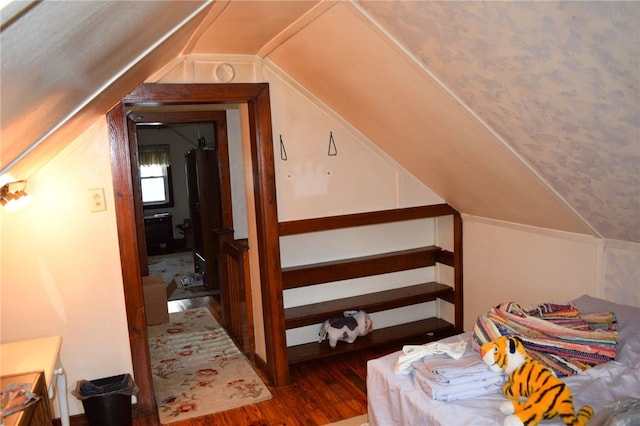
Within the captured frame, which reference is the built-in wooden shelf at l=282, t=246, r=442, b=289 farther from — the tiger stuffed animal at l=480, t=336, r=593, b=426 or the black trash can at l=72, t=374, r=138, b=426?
the tiger stuffed animal at l=480, t=336, r=593, b=426

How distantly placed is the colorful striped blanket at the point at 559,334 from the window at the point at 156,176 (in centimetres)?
754

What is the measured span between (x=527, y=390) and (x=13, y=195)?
92.1 inches

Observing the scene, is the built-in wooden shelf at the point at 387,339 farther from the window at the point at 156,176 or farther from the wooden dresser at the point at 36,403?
the window at the point at 156,176

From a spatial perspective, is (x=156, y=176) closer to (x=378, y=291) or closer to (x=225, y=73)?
(x=378, y=291)

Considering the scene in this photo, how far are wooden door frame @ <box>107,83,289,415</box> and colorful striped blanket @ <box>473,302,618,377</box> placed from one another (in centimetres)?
148

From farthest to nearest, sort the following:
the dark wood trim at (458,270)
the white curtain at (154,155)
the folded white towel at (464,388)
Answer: the white curtain at (154,155)
the dark wood trim at (458,270)
the folded white towel at (464,388)

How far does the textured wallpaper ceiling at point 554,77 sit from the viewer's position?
4.91ft

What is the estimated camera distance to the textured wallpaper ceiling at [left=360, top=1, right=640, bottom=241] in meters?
1.50

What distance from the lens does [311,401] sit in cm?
315

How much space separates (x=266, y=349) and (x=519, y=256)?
1811mm

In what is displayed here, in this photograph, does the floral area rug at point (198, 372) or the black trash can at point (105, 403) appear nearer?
the black trash can at point (105, 403)

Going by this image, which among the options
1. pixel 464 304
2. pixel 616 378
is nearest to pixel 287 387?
pixel 464 304

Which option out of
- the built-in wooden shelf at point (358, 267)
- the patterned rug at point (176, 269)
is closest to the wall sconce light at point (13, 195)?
the built-in wooden shelf at point (358, 267)

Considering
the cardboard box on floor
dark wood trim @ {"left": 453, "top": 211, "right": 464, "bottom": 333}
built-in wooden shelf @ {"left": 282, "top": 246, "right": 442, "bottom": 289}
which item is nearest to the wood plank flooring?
built-in wooden shelf @ {"left": 282, "top": 246, "right": 442, "bottom": 289}
